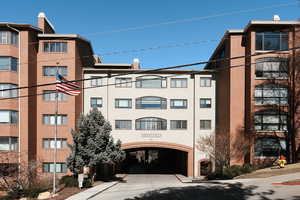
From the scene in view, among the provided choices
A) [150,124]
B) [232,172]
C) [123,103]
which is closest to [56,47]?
[123,103]

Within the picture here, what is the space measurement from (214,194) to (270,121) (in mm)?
15582

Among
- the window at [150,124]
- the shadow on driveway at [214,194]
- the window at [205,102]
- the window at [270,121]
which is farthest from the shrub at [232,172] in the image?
the window at [150,124]

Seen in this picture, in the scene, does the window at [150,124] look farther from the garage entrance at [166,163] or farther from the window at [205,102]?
the window at [205,102]

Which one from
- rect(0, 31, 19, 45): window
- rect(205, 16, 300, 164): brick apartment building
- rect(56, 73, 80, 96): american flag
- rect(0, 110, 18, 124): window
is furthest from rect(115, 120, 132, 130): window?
rect(0, 31, 19, 45): window

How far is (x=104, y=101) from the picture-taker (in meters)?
29.9

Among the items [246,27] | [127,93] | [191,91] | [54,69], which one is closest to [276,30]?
[246,27]

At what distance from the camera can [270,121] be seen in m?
24.9

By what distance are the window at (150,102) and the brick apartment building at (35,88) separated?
25.7ft

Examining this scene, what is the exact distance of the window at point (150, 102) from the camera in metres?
30.0

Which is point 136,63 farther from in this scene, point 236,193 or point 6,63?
point 236,193

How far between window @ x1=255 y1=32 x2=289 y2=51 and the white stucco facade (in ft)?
24.0

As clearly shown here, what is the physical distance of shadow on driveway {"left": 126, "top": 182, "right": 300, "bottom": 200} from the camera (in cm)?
1230

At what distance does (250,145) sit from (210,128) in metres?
6.09

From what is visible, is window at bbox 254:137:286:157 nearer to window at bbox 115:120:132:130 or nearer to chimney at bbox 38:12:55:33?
window at bbox 115:120:132:130
